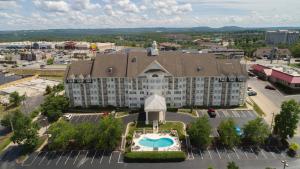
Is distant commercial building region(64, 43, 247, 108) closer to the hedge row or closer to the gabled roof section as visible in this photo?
the gabled roof section

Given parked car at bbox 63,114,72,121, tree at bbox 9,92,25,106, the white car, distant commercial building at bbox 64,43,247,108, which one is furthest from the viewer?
tree at bbox 9,92,25,106

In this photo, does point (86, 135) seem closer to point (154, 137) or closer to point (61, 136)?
point (61, 136)

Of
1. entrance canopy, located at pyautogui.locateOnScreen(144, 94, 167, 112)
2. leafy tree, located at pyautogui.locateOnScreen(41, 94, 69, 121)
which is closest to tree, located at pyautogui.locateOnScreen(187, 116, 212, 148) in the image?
entrance canopy, located at pyautogui.locateOnScreen(144, 94, 167, 112)

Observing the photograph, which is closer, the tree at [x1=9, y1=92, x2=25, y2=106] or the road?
the road

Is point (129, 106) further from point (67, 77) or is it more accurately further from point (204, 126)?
point (204, 126)

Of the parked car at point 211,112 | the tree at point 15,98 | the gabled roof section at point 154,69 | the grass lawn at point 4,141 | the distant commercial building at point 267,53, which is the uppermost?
the gabled roof section at point 154,69

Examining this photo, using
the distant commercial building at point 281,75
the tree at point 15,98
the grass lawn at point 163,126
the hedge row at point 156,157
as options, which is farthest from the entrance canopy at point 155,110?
the distant commercial building at point 281,75

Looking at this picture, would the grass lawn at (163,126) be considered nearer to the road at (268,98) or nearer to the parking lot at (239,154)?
the parking lot at (239,154)
